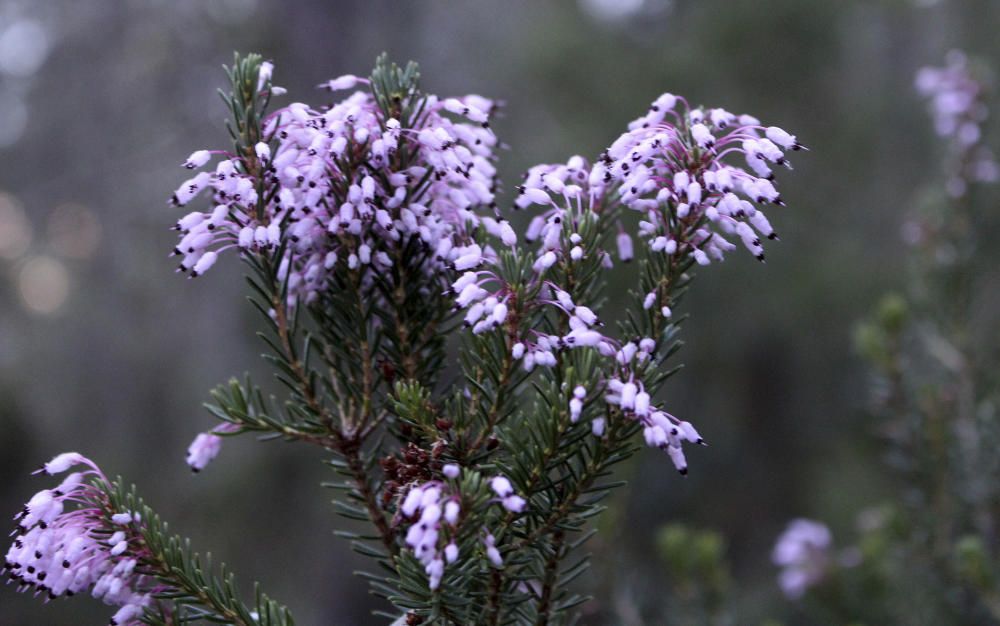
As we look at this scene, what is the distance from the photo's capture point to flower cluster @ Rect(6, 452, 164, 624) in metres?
1.30

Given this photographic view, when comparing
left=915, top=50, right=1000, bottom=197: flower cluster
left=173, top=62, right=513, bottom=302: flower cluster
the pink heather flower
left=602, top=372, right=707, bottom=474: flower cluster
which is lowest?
the pink heather flower

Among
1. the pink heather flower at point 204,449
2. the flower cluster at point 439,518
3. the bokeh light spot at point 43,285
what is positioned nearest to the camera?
the flower cluster at point 439,518

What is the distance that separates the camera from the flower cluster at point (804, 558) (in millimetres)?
2865

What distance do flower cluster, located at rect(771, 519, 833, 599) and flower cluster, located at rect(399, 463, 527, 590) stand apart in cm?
197

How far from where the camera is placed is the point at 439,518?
118 cm

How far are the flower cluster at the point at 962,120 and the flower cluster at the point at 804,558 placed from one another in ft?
4.45

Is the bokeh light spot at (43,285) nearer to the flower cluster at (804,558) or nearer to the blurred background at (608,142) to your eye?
the blurred background at (608,142)

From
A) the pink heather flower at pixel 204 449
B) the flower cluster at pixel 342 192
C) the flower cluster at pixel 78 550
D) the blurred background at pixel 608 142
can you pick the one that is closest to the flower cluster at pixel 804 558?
the flower cluster at pixel 342 192

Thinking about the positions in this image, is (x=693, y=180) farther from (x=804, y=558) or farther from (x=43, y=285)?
(x=43, y=285)

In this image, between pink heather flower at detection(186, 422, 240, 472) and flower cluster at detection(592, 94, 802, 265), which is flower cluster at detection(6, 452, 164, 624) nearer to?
pink heather flower at detection(186, 422, 240, 472)

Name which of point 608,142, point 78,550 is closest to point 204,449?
point 78,550

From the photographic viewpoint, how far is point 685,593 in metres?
2.77

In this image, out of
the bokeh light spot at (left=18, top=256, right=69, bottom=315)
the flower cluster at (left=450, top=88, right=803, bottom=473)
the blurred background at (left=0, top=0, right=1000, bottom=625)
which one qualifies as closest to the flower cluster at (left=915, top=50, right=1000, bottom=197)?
the flower cluster at (left=450, top=88, right=803, bottom=473)

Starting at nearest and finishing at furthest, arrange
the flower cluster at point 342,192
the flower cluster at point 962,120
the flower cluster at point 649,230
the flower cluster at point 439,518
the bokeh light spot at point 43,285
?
the flower cluster at point 439,518
the flower cluster at point 649,230
the flower cluster at point 342,192
the flower cluster at point 962,120
the bokeh light spot at point 43,285
